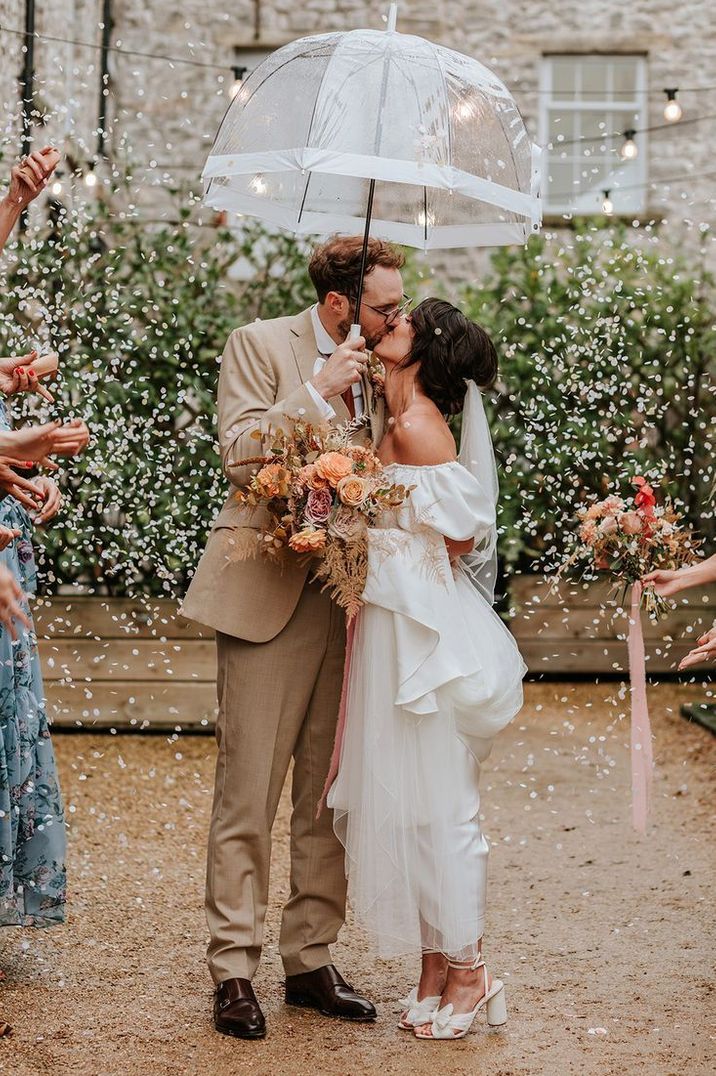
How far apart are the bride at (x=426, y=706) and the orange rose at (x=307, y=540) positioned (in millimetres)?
261

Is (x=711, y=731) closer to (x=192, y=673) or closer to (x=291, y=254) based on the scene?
(x=192, y=673)

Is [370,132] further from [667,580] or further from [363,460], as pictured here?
[667,580]

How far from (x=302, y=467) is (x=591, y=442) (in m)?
4.87

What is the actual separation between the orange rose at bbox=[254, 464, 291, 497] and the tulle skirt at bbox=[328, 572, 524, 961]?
0.44 metres

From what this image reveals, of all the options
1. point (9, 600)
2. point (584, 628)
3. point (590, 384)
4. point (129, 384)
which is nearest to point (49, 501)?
point (9, 600)

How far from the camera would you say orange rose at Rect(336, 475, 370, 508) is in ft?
10.2

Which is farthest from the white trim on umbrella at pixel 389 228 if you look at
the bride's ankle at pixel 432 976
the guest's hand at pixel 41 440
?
the bride's ankle at pixel 432 976

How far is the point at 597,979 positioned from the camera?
380 centimetres

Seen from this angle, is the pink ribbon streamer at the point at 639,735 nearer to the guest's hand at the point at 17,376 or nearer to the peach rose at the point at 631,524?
the peach rose at the point at 631,524

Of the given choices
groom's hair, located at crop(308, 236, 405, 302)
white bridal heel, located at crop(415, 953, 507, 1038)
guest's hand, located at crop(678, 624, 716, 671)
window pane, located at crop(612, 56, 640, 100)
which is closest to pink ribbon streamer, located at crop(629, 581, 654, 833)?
guest's hand, located at crop(678, 624, 716, 671)

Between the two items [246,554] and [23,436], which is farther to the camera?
[246,554]

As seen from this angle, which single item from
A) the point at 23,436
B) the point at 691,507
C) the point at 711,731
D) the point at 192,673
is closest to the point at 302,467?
the point at 23,436

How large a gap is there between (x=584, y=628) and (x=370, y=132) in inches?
201

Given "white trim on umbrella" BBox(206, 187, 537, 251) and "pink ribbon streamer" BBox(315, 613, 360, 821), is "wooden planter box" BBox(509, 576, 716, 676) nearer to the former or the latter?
"white trim on umbrella" BBox(206, 187, 537, 251)
